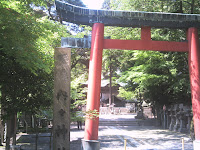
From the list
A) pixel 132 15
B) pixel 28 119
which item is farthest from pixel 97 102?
pixel 28 119

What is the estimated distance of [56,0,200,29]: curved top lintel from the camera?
8.85m

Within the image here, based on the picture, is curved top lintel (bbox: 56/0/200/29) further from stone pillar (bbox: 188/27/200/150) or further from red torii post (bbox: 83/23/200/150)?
stone pillar (bbox: 188/27/200/150)

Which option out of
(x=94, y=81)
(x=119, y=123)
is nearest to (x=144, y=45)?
(x=94, y=81)

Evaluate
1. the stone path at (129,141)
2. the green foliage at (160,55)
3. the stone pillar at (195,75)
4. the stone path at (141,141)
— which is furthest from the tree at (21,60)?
→ the green foliage at (160,55)

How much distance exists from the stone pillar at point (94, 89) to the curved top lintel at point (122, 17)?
414 mm

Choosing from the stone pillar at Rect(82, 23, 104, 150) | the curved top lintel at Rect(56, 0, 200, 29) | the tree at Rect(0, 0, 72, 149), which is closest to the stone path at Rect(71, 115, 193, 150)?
the stone pillar at Rect(82, 23, 104, 150)

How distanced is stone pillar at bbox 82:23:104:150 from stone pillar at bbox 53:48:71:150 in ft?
12.5

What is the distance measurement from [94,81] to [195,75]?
4411mm

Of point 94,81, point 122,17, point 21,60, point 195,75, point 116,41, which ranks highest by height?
point 122,17

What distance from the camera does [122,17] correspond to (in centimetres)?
910

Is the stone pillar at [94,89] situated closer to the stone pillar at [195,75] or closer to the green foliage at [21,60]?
the green foliage at [21,60]

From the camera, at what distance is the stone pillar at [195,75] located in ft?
30.4

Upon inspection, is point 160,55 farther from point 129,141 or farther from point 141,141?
point 129,141

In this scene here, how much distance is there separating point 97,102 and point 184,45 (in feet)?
15.5
